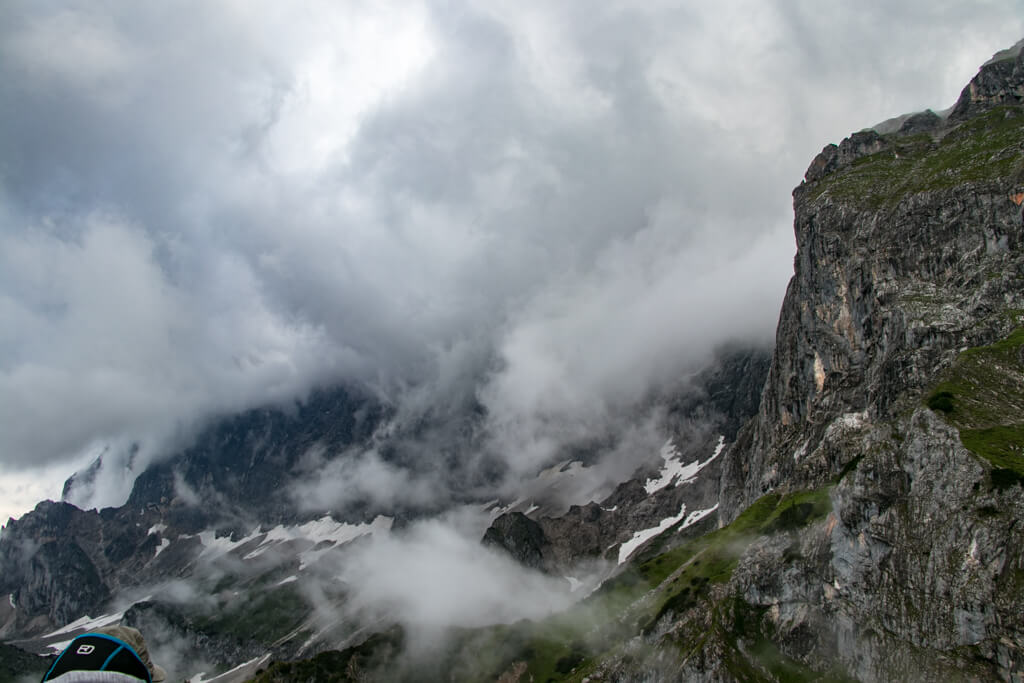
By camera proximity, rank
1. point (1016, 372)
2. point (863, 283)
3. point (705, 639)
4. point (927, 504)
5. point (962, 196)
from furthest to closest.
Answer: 1. point (863, 283)
2. point (962, 196)
3. point (705, 639)
4. point (1016, 372)
5. point (927, 504)

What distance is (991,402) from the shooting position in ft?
377

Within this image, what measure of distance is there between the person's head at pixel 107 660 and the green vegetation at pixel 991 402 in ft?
372

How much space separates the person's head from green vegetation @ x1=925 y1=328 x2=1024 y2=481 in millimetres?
113340

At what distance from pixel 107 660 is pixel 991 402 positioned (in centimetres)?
13898

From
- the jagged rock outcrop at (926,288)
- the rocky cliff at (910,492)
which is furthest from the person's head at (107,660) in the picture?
the jagged rock outcrop at (926,288)

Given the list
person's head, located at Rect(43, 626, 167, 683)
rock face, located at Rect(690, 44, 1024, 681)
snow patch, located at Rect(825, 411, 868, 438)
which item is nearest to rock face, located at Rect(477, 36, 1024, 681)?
rock face, located at Rect(690, 44, 1024, 681)

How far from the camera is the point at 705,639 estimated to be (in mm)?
148750

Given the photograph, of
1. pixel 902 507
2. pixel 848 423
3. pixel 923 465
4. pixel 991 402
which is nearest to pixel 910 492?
pixel 902 507

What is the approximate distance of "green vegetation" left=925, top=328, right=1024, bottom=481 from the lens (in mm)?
98125

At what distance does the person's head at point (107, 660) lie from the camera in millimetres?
8125

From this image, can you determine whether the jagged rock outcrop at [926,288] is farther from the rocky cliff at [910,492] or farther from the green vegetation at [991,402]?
the green vegetation at [991,402]

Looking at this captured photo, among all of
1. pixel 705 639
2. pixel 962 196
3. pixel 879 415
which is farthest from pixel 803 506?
pixel 962 196

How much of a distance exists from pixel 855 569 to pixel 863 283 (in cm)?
9989

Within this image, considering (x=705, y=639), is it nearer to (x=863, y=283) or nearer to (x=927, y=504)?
(x=927, y=504)
